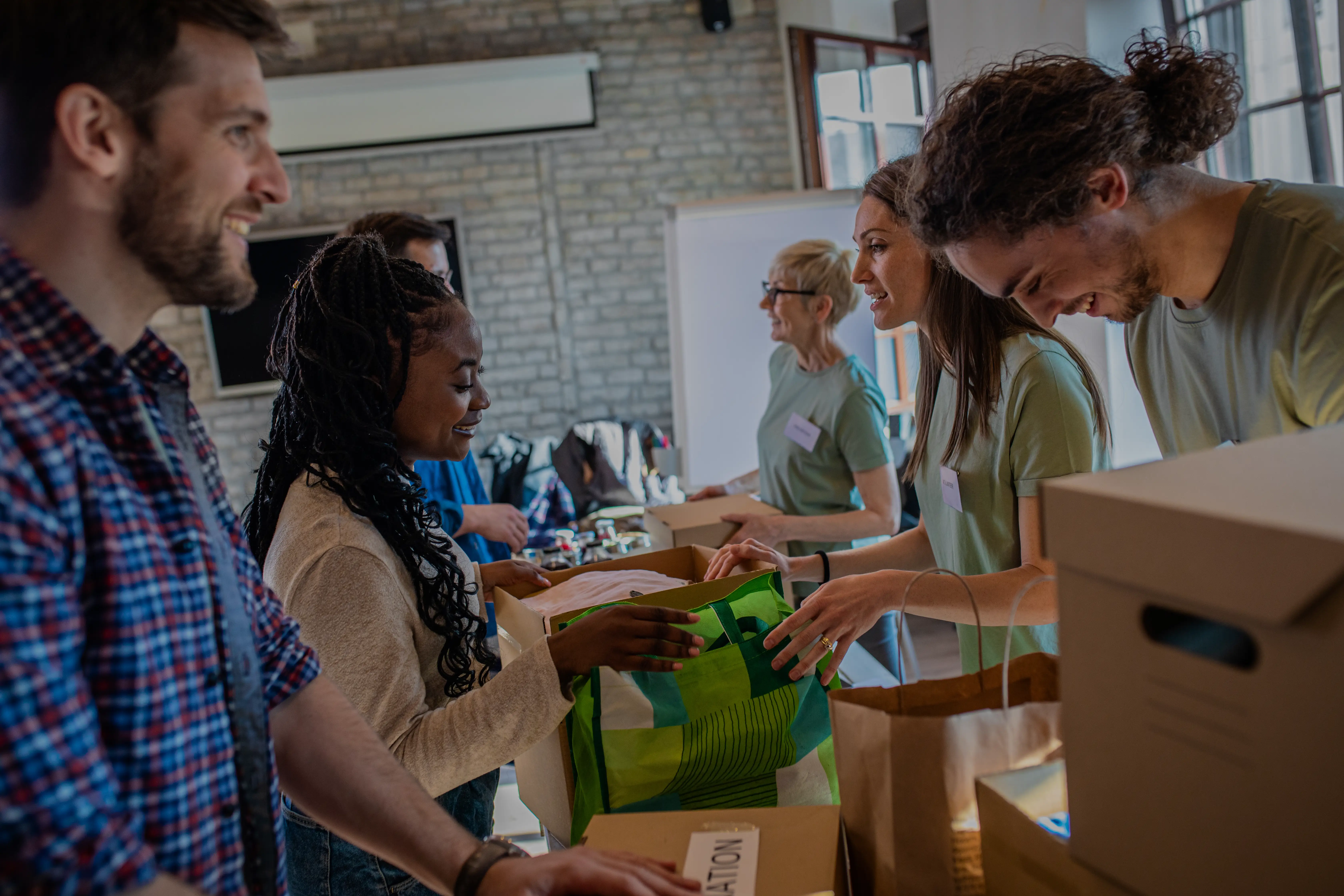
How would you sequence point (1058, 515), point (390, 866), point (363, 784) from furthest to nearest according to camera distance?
point (390, 866) → point (363, 784) → point (1058, 515)

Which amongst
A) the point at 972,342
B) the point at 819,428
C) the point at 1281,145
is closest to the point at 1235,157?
the point at 1281,145

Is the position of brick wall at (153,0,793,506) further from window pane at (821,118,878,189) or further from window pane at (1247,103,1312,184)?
window pane at (1247,103,1312,184)

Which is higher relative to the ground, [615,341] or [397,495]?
[615,341]

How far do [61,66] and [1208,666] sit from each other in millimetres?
872

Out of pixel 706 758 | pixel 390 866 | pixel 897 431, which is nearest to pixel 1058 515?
pixel 706 758

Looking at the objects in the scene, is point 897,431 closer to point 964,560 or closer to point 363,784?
point 964,560

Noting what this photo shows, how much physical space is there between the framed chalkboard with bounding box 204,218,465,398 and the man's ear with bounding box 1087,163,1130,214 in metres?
5.06

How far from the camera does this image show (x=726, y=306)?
4.05 m

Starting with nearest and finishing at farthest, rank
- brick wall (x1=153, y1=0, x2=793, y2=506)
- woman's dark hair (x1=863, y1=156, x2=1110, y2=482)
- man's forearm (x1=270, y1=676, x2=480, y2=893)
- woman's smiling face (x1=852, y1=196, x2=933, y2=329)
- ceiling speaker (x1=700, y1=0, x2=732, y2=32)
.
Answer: man's forearm (x1=270, y1=676, x2=480, y2=893)
woman's dark hair (x1=863, y1=156, x2=1110, y2=482)
woman's smiling face (x1=852, y1=196, x2=933, y2=329)
ceiling speaker (x1=700, y1=0, x2=732, y2=32)
brick wall (x1=153, y1=0, x2=793, y2=506)

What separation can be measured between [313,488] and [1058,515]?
0.97 m

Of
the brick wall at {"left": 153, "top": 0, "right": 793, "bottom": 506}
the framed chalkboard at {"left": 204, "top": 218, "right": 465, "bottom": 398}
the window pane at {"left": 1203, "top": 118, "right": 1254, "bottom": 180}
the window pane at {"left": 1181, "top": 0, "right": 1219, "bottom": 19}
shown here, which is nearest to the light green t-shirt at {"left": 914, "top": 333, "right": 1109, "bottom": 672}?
the window pane at {"left": 1203, "top": 118, "right": 1254, "bottom": 180}

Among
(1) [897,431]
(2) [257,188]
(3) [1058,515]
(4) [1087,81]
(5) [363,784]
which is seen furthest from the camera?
(1) [897,431]

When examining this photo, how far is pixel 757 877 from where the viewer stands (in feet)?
2.68

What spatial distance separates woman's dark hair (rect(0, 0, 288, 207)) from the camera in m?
0.64
